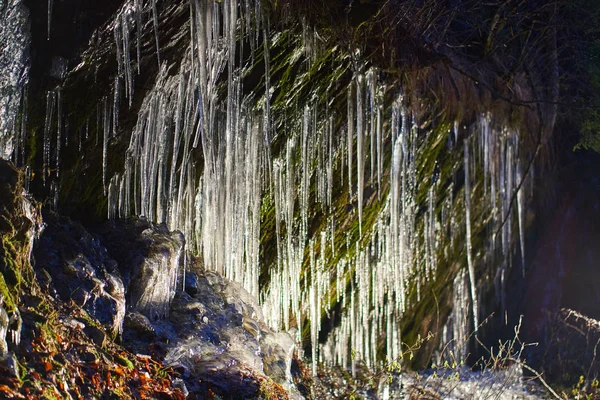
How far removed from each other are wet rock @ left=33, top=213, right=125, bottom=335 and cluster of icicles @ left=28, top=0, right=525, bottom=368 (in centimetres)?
68

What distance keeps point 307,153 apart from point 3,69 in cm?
270

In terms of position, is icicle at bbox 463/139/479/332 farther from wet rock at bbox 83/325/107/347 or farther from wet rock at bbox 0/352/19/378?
wet rock at bbox 0/352/19/378

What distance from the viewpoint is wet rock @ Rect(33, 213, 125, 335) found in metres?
3.91

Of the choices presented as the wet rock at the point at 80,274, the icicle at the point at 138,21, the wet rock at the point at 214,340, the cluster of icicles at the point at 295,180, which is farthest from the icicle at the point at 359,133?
the wet rock at the point at 80,274

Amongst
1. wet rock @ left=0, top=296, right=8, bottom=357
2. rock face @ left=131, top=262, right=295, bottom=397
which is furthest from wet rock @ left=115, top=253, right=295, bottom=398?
wet rock @ left=0, top=296, right=8, bottom=357

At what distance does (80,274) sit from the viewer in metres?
4.05

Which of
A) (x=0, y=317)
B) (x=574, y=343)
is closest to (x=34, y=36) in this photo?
(x=0, y=317)

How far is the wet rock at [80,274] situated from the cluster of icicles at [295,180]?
0.68 metres

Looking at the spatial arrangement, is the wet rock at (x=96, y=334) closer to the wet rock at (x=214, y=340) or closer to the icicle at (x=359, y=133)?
the wet rock at (x=214, y=340)

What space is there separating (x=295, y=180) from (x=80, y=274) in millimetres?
2686

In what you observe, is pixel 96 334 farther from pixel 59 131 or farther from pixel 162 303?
pixel 59 131

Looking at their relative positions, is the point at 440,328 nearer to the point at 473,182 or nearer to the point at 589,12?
the point at 473,182

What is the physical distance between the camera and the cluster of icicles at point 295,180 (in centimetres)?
489

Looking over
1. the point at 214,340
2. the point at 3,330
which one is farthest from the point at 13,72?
the point at 214,340
